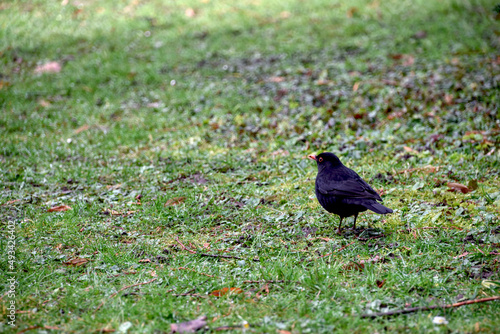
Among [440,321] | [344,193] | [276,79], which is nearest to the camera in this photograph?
[440,321]

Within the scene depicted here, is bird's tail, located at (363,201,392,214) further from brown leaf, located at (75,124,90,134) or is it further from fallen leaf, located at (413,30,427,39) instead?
fallen leaf, located at (413,30,427,39)

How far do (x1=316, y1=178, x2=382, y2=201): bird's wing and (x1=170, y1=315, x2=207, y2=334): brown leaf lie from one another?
6.23ft

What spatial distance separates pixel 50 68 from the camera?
36.1ft

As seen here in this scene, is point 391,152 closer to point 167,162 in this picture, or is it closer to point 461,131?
point 461,131

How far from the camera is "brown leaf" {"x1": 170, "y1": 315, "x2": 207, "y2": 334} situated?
3.33 meters

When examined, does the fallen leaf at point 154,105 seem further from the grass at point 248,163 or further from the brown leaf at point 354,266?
the brown leaf at point 354,266

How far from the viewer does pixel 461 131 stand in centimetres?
691

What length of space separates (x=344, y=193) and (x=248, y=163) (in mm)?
2343

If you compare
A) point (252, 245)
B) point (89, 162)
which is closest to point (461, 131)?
point (252, 245)

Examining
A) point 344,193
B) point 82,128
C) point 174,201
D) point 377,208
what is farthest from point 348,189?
point 82,128

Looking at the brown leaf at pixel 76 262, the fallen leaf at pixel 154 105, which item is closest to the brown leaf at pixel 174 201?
the brown leaf at pixel 76 262

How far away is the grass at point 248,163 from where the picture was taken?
372cm

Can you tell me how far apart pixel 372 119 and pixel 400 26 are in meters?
5.22

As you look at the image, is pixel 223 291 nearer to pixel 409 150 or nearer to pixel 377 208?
pixel 377 208
